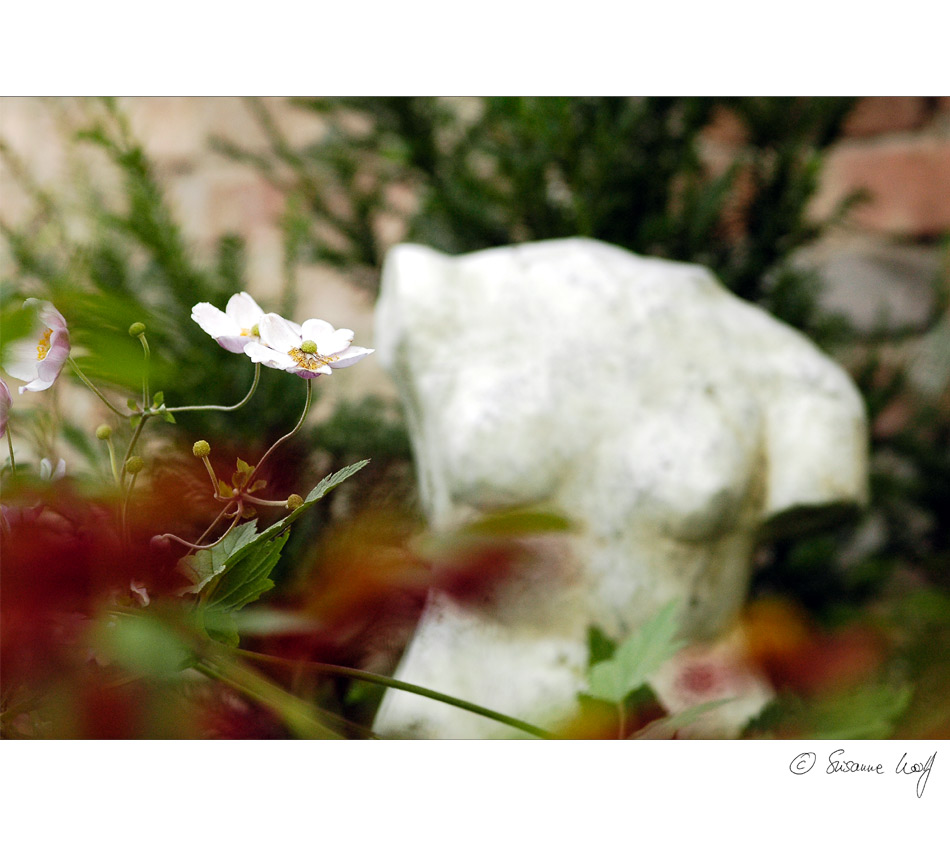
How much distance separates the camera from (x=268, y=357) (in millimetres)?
215

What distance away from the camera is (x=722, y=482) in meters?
0.46

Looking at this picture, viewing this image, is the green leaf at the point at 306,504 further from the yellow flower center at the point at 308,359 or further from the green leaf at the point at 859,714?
the green leaf at the point at 859,714

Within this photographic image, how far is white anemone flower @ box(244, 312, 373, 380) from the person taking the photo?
8.6 inches

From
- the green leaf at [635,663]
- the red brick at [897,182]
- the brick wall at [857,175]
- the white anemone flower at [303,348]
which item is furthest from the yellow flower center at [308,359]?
the red brick at [897,182]

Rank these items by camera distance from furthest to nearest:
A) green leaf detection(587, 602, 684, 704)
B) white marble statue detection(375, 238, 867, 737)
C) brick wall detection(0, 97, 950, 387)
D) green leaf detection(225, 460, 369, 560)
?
brick wall detection(0, 97, 950, 387)
white marble statue detection(375, 238, 867, 737)
green leaf detection(587, 602, 684, 704)
green leaf detection(225, 460, 369, 560)

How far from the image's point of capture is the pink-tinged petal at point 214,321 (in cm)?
22

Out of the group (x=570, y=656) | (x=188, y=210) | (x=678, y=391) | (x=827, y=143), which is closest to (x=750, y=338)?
(x=678, y=391)

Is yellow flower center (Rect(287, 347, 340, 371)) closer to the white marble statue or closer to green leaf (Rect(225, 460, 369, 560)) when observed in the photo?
green leaf (Rect(225, 460, 369, 560))

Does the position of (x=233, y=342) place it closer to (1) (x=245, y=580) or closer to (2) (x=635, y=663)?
(1) (x=245, y=580)

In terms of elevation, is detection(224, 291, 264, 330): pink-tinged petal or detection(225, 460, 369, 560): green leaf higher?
detection(224, 291, 264, 330): pink-tinged petal

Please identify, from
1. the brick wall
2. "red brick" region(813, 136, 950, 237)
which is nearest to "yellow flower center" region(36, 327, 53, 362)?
the brick wall

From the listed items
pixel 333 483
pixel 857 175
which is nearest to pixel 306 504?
pixel 333 483

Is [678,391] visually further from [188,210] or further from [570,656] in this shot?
[188,210]

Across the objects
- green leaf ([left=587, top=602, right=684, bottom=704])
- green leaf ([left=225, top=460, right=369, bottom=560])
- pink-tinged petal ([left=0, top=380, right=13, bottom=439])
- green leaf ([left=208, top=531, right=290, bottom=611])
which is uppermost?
pink-tinged petal ([left=0, top=380, right=13, bottom=439])
